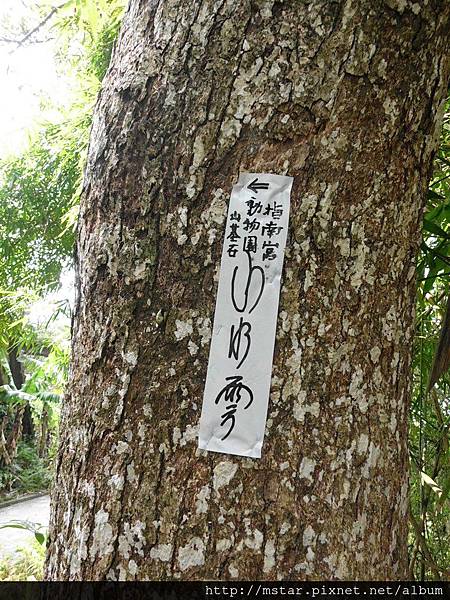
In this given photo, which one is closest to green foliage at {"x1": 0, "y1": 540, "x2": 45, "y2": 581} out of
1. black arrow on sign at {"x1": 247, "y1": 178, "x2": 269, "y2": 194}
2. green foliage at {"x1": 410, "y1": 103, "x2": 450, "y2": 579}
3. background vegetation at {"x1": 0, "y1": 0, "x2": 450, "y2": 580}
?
background vegetation at {"x1": 0, "y1": 0, "x2": 450, "y2": 580}

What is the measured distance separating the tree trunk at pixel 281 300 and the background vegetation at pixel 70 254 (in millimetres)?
311

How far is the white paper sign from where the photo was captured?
580mm

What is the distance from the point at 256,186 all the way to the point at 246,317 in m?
0.13

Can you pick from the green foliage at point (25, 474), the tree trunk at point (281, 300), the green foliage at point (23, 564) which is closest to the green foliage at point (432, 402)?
the tree trunk at point (281, 300)

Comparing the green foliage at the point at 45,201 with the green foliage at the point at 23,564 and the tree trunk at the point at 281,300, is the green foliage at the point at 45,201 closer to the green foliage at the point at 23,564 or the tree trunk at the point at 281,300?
the green foliage at the point at 23,564

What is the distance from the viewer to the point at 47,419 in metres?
6.31

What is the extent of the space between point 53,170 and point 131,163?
90.8 inches

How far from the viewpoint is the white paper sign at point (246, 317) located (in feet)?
1.90

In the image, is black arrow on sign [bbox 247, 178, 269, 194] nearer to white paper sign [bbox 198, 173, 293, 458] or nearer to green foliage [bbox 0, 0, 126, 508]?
white paper sign [bbox 198, 173, 293, 458]

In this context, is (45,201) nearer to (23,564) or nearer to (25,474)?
(23,564)

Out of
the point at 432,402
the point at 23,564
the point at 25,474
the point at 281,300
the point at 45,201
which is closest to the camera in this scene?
the point at 281,300

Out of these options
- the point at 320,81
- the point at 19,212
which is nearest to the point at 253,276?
the point at 320,81

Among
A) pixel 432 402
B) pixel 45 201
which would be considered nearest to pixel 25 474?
pixel 45 201

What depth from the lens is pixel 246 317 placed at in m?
0.61
